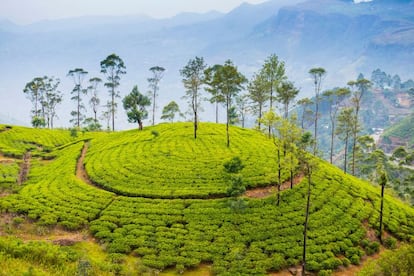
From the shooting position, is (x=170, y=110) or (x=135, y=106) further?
(x=170, y=110)

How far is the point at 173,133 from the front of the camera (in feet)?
206

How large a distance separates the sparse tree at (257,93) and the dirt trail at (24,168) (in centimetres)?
4351

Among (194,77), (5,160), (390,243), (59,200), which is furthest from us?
(194,77)

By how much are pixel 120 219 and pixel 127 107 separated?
134ft

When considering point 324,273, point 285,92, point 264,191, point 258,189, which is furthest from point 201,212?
point 285,92

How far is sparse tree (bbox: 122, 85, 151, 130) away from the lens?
227 ft

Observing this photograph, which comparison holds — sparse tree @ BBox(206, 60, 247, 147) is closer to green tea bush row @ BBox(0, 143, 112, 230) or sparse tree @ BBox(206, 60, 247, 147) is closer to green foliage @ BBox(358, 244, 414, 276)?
green tea bush row @ BBox(0, 143, 112, 230)

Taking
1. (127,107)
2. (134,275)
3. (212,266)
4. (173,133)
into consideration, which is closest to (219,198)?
(212,266)

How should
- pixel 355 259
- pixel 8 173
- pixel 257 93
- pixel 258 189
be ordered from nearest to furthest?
pixel 355 259 → pixel 258 189 → pixel 8 173 → pixel 257 93

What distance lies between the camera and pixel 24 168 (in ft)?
174

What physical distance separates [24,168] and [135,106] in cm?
2603

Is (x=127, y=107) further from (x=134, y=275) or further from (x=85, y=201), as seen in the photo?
(x=134, y=275)

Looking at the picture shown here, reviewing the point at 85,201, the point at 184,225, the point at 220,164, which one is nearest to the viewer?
the point at 184,225

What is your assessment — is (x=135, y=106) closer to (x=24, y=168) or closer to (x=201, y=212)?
(x=24, y=168)
